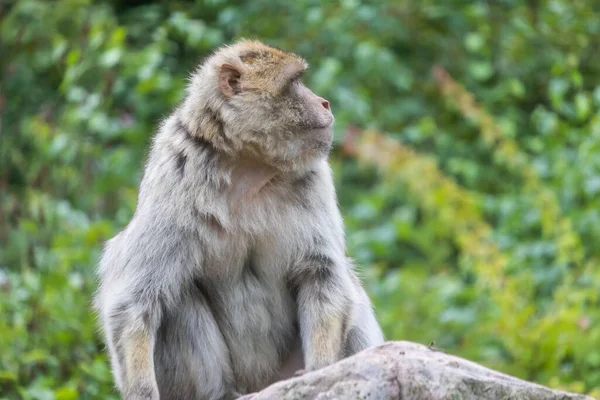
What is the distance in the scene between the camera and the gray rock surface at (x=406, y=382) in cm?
359

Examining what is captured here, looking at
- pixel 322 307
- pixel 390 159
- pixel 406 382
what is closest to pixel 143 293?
pixel 322 307

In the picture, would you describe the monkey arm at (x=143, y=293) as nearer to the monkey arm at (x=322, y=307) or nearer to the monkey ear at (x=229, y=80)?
the monkey arm at (x=322, y=307)

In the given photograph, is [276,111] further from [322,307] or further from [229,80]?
[322,307]

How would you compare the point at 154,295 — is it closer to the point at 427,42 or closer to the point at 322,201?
the point at 322,201

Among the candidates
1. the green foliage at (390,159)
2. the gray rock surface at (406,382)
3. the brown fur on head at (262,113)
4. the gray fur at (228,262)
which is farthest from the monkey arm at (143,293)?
the green foliage at (390,159)

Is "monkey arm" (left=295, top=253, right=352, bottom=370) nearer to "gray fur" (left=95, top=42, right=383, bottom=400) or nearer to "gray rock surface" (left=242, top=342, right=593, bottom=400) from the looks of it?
"gray fur" (left=95, top=42, right=383, bottom=400)

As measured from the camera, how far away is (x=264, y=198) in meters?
4.57

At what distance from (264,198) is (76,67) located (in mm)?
4050

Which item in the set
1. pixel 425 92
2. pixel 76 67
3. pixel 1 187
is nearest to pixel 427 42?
pixel 425 92

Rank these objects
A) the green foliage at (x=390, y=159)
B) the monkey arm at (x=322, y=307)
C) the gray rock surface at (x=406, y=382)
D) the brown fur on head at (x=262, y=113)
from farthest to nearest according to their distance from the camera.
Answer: the green foliage at (x=390, y=159)
the brown fur on head at (x=262, y=113)
the monkey arm at (x=322, y=307)
the gray rock surface at (x=406, y=382)

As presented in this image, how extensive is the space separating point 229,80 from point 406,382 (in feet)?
5.25

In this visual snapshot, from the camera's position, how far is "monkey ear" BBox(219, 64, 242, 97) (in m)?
4.58

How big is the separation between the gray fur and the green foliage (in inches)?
69.3

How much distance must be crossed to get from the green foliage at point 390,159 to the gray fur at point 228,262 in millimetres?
1760
